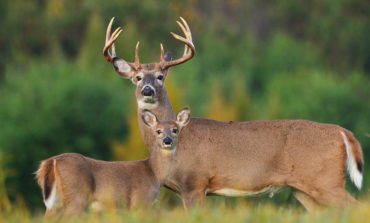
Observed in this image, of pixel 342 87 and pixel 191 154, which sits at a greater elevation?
pixel 191 154

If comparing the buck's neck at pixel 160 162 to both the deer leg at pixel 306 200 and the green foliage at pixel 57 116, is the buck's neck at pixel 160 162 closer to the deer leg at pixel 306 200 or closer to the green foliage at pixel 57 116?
the deer leg at pixel 306 200

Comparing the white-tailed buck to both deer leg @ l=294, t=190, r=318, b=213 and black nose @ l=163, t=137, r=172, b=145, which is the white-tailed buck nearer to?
deer leg @ l=294, t=190, r=318, b=213

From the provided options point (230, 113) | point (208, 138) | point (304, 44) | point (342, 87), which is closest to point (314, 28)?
point (304, 44)

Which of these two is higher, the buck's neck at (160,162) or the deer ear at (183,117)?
the deer ear at (183,117)

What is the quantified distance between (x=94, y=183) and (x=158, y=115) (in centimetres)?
201

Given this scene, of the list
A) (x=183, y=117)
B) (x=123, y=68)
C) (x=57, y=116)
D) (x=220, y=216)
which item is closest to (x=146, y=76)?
(x=123, y=68)

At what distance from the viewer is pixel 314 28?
225ft

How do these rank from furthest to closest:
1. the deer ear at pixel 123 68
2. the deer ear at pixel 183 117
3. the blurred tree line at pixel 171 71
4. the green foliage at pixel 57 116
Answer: the blurred tree line at pixel 171 71 < the green foliage at pixel 57 116 < the deer ear at pixel 123 68 < the deer ear at pixel 183 117

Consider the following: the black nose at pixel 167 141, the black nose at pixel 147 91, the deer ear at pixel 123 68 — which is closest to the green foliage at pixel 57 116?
the deer ear at pixel 123 68

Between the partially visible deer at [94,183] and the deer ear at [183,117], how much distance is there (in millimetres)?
521

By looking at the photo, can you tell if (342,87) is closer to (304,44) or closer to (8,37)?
(304,44)

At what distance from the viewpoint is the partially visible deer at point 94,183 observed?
14.4 metres

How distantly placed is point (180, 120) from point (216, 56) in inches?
1800

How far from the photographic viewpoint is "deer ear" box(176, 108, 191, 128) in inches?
621
